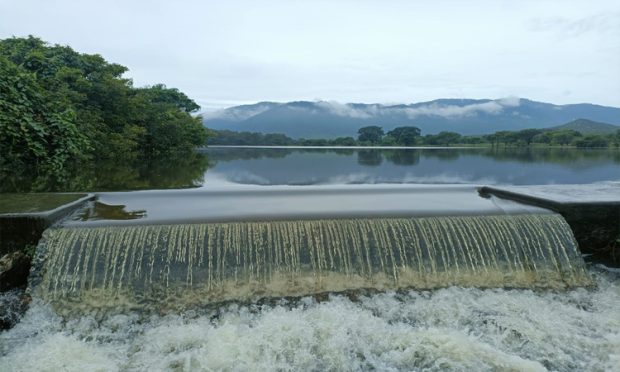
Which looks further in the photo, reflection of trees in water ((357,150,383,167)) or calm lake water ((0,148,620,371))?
reflection of trees in water ((357,150,383,167))

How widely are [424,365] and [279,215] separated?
317cm

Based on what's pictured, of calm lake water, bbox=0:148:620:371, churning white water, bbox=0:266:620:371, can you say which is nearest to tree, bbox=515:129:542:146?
calm lake water, bbox=0:148:620:371

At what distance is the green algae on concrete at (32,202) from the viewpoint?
253 inches

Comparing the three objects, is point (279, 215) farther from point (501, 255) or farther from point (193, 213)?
point (501, 255)

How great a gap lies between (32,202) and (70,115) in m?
9.60

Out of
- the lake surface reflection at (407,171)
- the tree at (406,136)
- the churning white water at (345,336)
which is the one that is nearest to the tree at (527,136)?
the tree at (406,136)

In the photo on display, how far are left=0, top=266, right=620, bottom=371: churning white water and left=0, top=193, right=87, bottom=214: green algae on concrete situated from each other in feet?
5.18

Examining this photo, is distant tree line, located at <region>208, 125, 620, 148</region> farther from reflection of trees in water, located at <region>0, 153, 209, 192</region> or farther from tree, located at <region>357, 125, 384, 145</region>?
reflection of trees in water, located at <region>0, 153, 209, 192</region>

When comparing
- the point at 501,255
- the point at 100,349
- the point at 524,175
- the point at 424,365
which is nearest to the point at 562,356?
the point at 424,365

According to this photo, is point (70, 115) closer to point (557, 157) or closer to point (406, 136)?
point (557, 157)

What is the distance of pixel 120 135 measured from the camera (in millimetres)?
23516

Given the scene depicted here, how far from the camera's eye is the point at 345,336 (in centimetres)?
502

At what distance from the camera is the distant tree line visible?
58.6 m

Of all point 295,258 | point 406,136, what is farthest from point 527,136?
point 295,258
